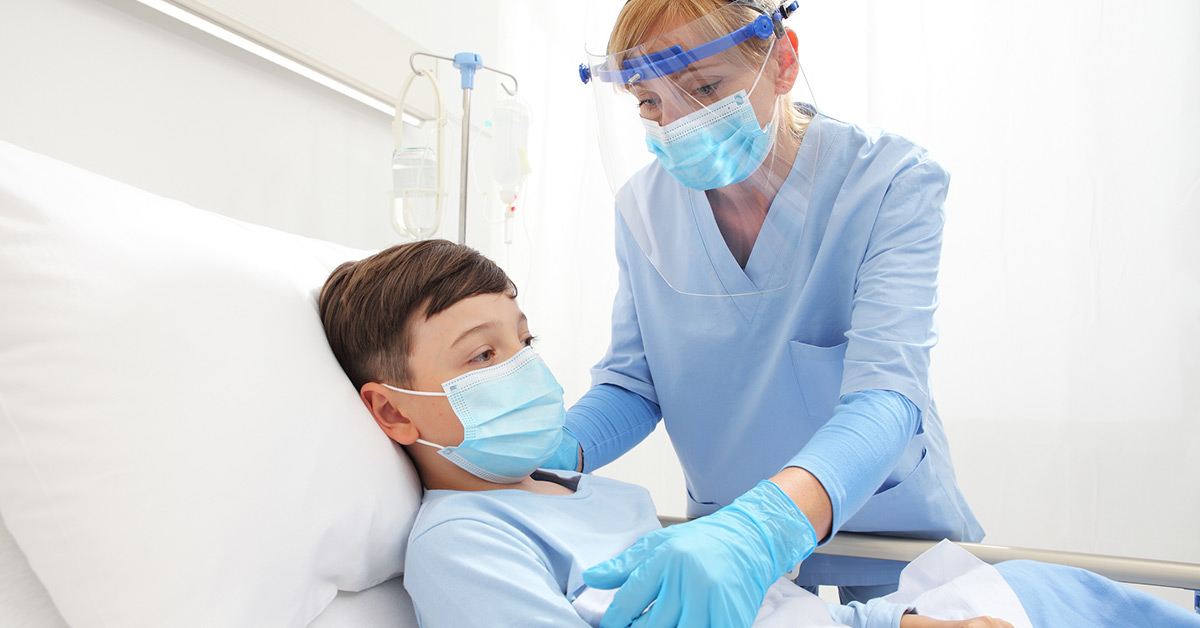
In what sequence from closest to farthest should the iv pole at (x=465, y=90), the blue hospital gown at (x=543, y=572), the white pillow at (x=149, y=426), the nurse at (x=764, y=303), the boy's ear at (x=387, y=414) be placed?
1. the white pillow at (x=149, y=426)
2. the blue hospital gown at (x=543, y=572)
3. the nurse at (x=764, y=303)
4. the boy's ear at (x=387, y=414)
5. the iv pole at (x=465, y=90)

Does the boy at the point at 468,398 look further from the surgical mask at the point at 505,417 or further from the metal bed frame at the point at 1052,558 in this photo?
the metal bed frame at the point at 1052,558

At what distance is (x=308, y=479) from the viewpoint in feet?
2.39

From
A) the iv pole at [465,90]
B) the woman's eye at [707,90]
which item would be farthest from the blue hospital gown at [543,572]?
the iv pole at [465,90]

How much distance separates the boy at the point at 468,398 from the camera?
889mm

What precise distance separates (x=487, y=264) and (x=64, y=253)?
1.84 feet

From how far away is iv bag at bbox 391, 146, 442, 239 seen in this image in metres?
1.91

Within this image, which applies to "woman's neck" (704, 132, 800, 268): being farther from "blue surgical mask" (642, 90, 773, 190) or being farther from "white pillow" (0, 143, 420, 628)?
"white pillow" (0, 143, 420, 628)

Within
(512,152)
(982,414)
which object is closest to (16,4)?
(512,152)

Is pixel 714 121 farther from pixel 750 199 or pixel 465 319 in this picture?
pixel 465 319

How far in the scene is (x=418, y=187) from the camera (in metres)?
1.94

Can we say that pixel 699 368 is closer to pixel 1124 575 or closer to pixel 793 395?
pixel 793 395

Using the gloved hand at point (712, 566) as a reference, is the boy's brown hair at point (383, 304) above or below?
above

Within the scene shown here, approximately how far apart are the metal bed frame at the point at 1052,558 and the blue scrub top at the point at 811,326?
0.05 meters

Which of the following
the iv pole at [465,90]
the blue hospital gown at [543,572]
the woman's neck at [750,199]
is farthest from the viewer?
the iv pole at [465,90]
